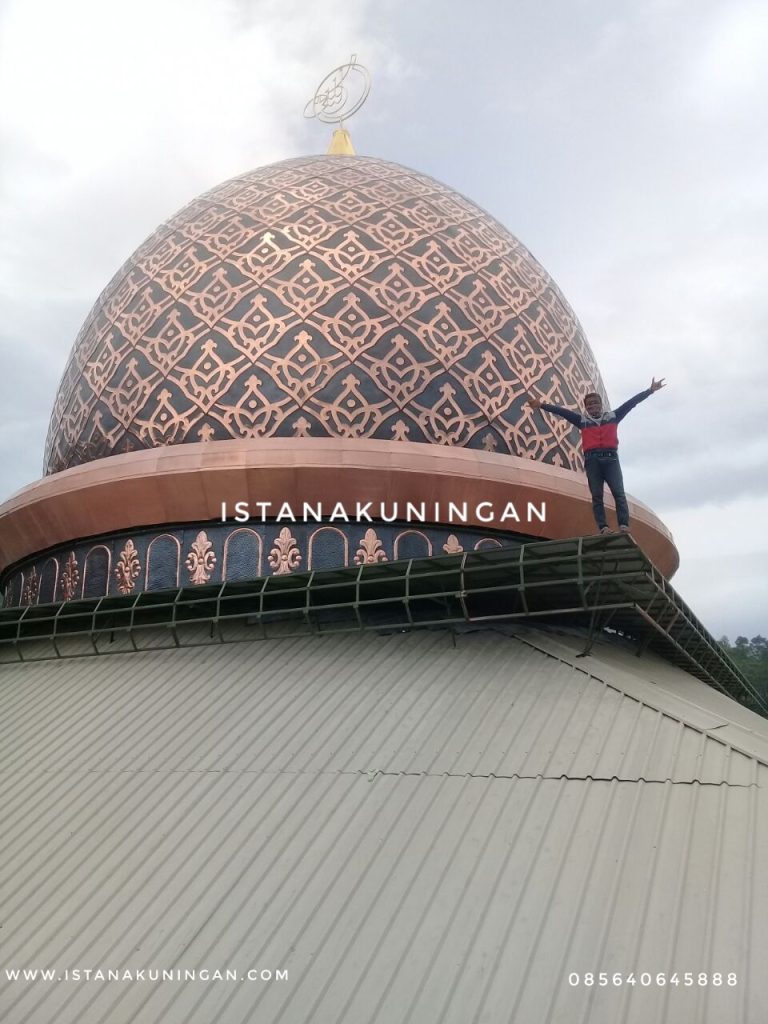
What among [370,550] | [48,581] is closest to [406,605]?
[370,550]

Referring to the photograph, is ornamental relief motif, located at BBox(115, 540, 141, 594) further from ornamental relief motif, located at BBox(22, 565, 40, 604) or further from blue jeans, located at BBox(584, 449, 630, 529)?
blue jeans, located at BBox(584, 449, 630, 529)

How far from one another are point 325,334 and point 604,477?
3.41 m

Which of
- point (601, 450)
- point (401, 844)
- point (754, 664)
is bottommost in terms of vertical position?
point (754, 664)

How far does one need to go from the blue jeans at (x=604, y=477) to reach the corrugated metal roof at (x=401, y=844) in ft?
3.44

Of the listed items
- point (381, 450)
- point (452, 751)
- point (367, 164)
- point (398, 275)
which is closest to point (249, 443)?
point (381, 450)

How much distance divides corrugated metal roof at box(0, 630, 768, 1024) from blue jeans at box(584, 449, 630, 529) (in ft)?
3.44

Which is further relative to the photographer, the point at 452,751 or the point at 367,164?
the point at 367,164

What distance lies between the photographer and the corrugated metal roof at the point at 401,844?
11.9 ft

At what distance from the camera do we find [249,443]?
Result: 823 centimetres

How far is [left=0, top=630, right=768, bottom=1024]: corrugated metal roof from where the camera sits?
364 centimetres

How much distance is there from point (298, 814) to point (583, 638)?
2.50 metres

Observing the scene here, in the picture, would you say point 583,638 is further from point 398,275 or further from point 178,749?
point 398,275

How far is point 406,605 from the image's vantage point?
20.7ft

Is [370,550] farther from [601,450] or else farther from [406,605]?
[601,450]
